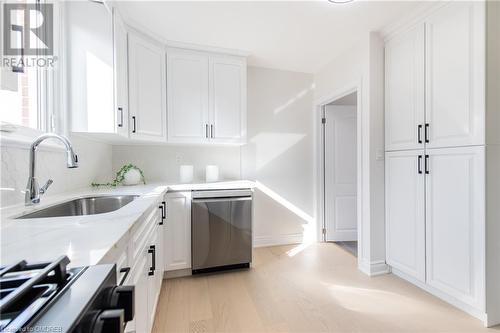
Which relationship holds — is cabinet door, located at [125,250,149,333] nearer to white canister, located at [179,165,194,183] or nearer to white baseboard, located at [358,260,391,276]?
white canister, located at [179,165,194,183]

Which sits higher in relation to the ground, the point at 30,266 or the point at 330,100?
the point at 330,100

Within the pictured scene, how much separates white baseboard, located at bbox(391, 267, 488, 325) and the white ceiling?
2408 millimetres

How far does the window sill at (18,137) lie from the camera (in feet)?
3.82

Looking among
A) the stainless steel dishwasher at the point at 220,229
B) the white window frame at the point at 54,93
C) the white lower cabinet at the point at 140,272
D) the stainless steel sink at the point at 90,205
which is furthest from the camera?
the stainless steel dishwasher at the point at 220,229

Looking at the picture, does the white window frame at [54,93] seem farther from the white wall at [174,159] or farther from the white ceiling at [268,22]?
the white wall at [174,159]

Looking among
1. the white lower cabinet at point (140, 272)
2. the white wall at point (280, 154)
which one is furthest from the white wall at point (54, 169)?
the white wall at point (280, 154)

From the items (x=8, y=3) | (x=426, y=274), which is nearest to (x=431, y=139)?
(x=426, y=274)

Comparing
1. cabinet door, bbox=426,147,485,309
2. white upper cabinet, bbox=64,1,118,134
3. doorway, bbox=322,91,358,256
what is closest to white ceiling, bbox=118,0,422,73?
white upper cabinet, bbox=64,1,118,134

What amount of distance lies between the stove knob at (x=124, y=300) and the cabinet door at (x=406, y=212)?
2343mm

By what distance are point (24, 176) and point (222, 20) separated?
192 centimetres

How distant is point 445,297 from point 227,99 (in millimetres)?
2763

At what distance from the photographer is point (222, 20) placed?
2.18 m

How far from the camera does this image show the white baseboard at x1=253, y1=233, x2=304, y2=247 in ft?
10.7

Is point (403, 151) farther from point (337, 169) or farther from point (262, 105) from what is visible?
point (262, 105)
